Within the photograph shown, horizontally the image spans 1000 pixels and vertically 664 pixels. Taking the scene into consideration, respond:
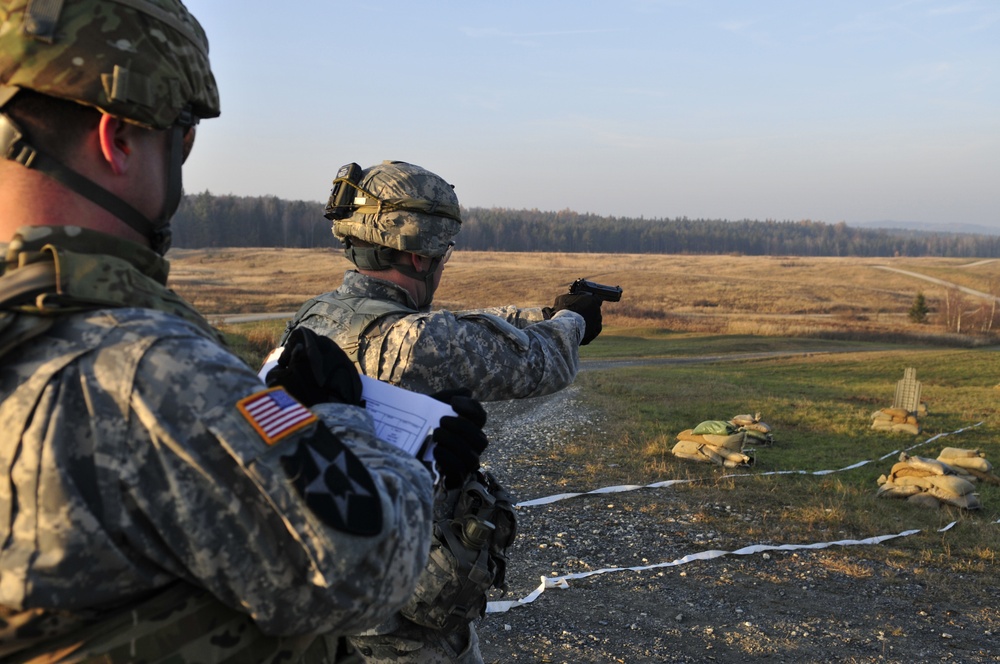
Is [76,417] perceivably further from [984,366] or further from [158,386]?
[984,366]

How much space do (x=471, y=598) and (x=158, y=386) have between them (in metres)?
2.14

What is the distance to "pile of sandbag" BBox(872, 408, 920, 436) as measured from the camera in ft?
47.0

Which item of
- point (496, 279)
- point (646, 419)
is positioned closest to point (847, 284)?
point (496, 279)

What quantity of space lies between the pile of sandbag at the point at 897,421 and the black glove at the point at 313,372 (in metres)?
14.4

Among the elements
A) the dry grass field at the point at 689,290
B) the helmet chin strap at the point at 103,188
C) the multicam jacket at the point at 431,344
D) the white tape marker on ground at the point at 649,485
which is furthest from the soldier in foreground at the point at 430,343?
the dry grass field at the point at 689,290

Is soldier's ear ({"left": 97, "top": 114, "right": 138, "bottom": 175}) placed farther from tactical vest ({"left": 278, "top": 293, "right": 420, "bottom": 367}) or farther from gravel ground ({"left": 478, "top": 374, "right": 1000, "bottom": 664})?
gravel ground ({"left": 478, "top": 374, "right": 1000, "bottom": 664})

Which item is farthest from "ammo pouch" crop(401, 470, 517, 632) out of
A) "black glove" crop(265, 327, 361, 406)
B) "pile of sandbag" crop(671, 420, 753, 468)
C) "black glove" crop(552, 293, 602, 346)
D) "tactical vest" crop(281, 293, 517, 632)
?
"pile of sandbag" crop(671, 420, 753, 468)

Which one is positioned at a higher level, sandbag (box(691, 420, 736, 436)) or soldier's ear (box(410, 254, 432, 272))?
soldier's ear (box(410, 254, 432, 272))

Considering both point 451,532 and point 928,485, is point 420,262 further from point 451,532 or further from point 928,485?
point 928,485

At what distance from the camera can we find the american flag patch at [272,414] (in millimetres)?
1365

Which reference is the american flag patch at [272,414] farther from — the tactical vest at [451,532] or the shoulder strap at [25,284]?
the tactical vest at [451,532]

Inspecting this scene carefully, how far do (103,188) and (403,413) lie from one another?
776 millimetres

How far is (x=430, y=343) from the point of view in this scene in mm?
2861

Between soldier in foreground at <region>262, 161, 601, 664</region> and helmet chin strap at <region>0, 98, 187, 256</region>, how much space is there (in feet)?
3.97
